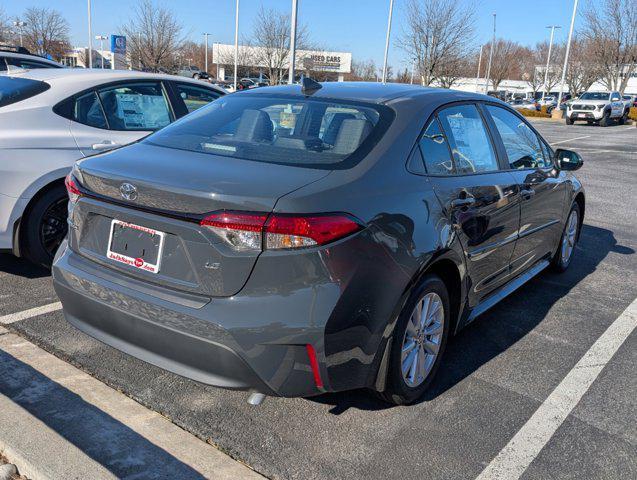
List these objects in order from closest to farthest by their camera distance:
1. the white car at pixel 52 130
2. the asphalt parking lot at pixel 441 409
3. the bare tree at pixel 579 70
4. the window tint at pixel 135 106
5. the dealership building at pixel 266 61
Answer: the asphalt parking lot at pixel 441 409 < the white car at pixel 52 130 < the window tint at pixel 135 106 < the dealership building at pixel 266 61 < the bare tree at pixel 579 70

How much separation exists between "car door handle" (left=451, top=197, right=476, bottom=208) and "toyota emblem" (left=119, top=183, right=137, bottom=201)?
161 centimetres

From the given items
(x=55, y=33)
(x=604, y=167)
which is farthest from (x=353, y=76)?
(x=604, y=167)

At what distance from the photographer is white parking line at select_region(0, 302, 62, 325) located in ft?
13.1

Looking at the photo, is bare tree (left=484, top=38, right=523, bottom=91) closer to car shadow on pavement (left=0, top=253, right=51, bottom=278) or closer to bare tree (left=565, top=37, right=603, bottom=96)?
bare tree (left=565, top=37, right=603, bottom=96)

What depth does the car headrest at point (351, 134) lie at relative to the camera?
116 inches

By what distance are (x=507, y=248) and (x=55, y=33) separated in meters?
59.1

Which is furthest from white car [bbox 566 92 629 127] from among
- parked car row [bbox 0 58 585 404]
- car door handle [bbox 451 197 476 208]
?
car door handle [bbox 451 197 476 208]

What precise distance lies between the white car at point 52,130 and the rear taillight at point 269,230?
8.48 feet

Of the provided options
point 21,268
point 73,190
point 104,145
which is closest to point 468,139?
point 73,190

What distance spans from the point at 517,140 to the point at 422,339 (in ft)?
6.45

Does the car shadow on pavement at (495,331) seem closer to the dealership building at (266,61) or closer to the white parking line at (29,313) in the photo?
the white parking line at (29,313)

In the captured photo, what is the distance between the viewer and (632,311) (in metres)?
4.79

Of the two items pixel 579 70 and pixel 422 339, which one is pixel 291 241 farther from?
pixel 579 70

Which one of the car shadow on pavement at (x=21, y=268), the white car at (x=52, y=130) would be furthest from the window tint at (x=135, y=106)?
the car shadow on pavement at (x=21, y=268)
